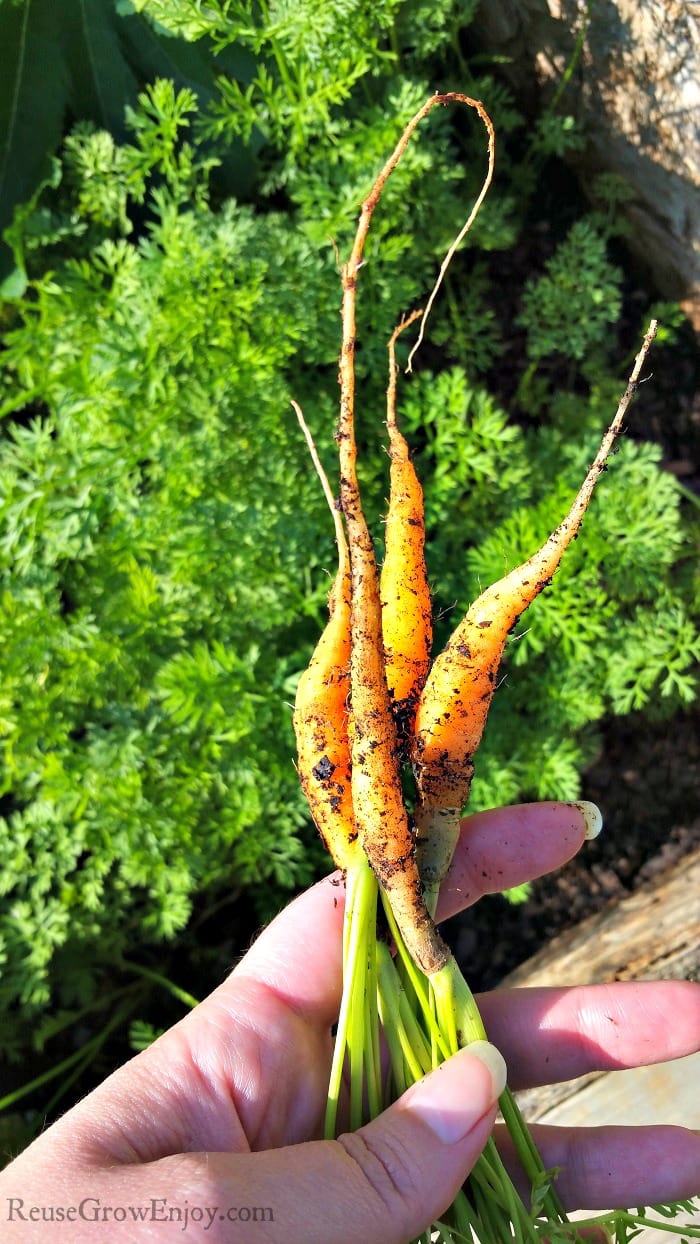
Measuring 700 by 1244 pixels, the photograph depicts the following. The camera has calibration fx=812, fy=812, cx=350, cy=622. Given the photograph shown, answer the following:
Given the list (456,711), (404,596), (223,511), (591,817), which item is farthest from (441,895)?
(223,511)

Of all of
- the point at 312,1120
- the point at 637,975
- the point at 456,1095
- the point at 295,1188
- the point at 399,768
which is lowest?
the point at 637,975

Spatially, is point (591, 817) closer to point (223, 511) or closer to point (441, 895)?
point (441, 895)

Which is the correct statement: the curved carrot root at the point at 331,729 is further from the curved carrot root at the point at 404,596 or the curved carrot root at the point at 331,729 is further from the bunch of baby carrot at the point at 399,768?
the curved carrot root at the point at 404,596

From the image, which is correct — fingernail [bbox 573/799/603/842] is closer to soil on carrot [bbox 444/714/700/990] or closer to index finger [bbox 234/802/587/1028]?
index finger [bbox 234/802/587/1028]

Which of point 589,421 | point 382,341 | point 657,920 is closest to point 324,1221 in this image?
point 657,920

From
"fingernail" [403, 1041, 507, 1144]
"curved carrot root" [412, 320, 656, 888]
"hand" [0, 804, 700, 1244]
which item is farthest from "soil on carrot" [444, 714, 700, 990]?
"fingernail" [403, 1041, 507, 1144]

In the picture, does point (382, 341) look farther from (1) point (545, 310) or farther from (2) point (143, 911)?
(2) point (143, 911)
